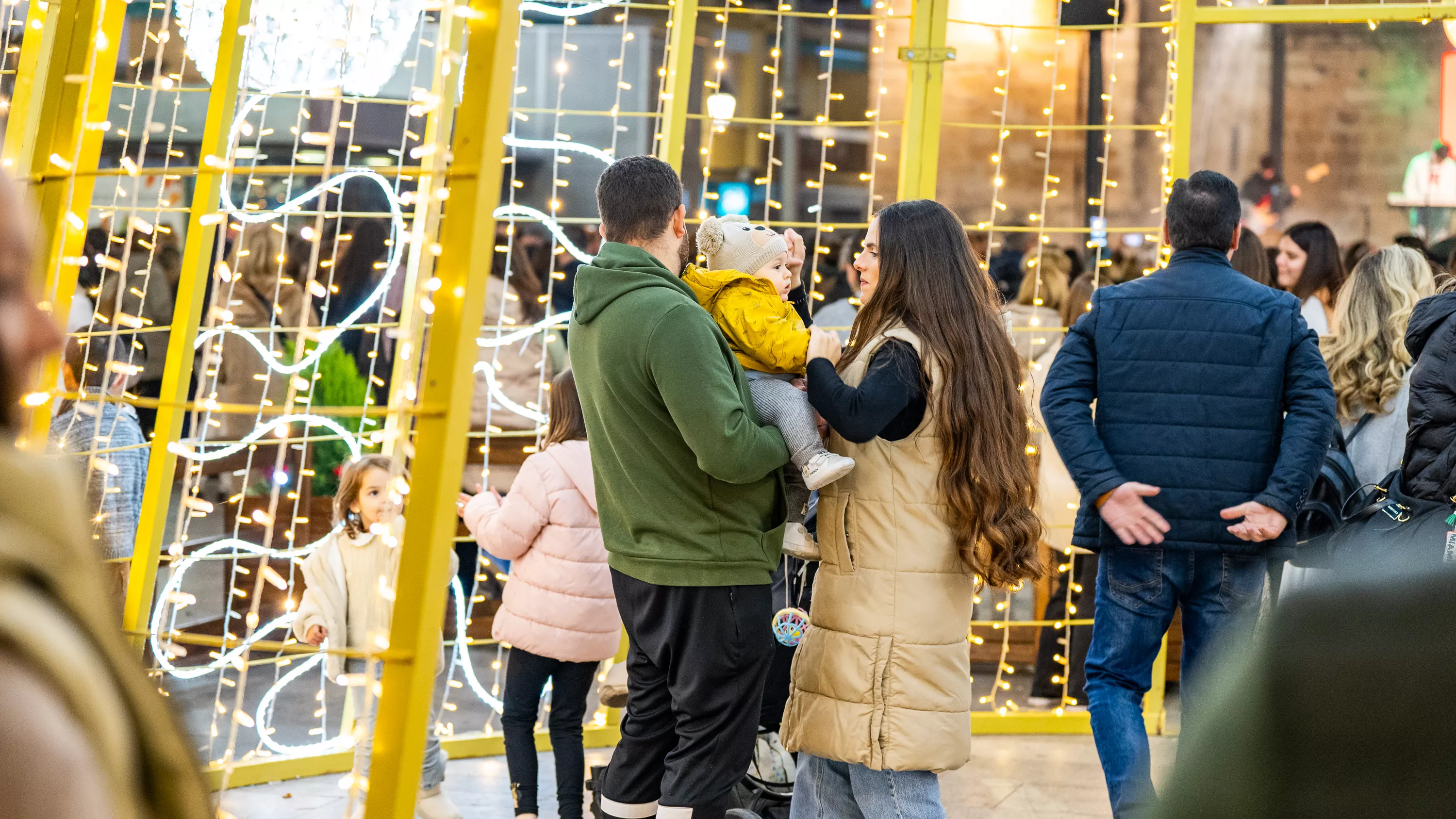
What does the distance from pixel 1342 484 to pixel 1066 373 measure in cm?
100

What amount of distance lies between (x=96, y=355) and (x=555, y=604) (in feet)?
7.09

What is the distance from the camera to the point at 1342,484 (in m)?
3.52

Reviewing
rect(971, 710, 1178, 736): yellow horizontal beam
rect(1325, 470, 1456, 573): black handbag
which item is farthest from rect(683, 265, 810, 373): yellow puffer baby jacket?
rect(971, 710, 1178, 736): yellow horizontal beam

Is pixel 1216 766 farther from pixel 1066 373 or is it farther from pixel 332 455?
pixel 332 455

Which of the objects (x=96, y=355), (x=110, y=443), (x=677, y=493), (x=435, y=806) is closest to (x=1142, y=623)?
(x=677, y=493)

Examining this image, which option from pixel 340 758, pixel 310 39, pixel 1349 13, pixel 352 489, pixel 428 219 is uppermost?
pixel 1349 13

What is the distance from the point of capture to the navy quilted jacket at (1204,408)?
2.92 m

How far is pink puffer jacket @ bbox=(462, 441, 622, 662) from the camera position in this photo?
3.17 metres

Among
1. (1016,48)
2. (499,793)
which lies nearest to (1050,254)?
(499,793)

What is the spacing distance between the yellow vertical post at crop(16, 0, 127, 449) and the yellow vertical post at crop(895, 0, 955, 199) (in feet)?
8.06

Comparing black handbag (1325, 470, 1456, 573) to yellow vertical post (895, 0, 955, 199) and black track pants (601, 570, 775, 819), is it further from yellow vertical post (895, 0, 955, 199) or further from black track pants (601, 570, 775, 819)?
yellow vertical post (895, 0, 955, 199)

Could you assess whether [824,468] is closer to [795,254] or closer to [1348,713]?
[795,254]

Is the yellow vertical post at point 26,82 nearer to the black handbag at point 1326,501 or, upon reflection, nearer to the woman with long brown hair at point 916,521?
the woman with long brown hair at point 916,521

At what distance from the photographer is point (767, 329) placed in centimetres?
262
